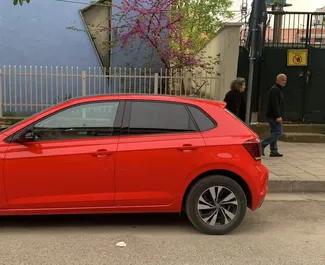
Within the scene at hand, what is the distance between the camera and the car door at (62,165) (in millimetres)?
4160

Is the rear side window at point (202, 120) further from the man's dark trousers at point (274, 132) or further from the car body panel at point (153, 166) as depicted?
the man's dark trousers at point (274, 132)

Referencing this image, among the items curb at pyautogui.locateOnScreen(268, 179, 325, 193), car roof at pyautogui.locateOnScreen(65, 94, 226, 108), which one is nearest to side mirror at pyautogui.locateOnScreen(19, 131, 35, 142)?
car roof at pyautogui.locateOnScreen(65, 94, 226, 108)

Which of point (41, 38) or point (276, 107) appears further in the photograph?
point (41, 38)

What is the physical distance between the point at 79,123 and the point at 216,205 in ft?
5.87

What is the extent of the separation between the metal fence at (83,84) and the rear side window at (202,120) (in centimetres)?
572

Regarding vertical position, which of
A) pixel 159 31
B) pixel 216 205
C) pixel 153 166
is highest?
pixel 159 31

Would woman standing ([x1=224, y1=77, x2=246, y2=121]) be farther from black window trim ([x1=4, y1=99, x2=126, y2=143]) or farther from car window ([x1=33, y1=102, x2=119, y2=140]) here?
car window ([x1=33, y1=102, x2=119, y2=140])

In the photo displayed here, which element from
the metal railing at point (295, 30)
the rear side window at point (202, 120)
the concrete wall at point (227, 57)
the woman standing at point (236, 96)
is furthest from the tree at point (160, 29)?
the rear side window at point (202, 120)

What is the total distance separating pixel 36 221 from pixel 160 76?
20.0 feet

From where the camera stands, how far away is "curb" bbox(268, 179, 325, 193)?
6.31 meters

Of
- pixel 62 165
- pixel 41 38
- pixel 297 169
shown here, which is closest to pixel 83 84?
pixel 41 38

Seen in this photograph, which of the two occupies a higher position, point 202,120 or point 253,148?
point 202,120

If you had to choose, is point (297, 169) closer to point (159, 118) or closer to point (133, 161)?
point (159, 118)

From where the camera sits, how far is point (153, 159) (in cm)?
427
